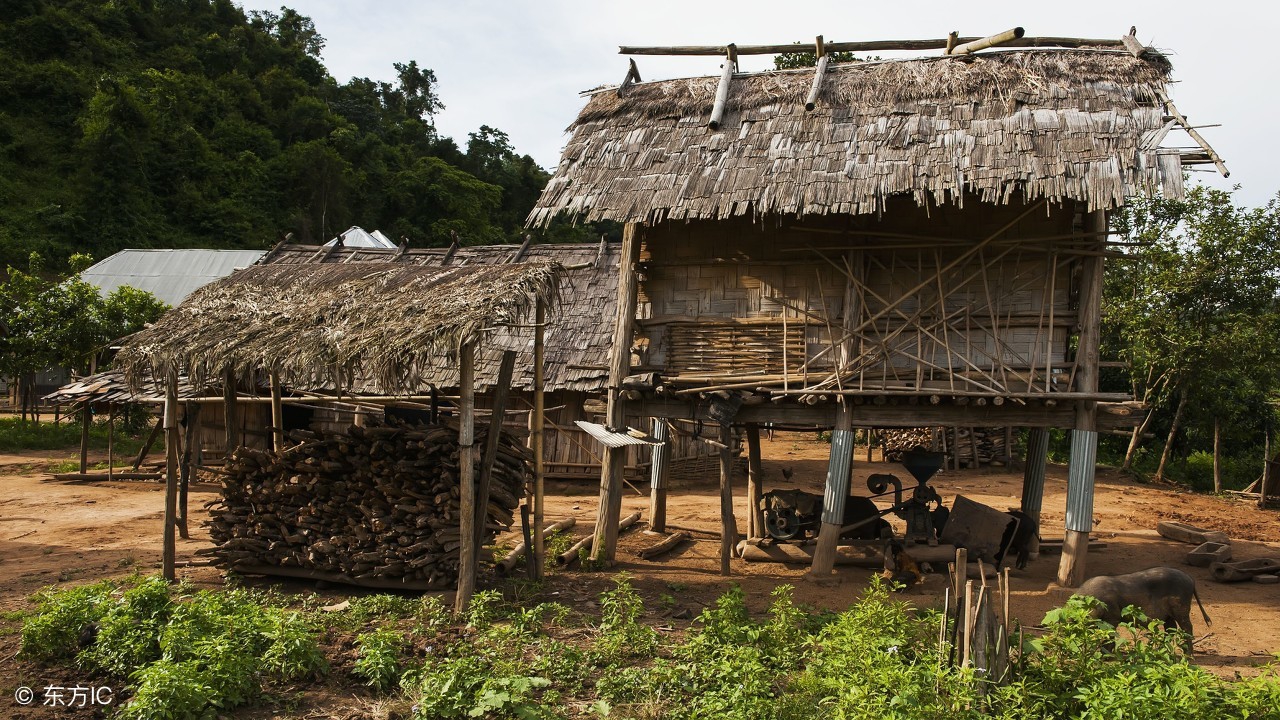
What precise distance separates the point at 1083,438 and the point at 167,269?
29.2 m

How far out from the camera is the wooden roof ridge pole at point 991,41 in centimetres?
1031

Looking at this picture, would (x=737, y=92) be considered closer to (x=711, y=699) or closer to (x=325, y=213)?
(x=711, y=699)

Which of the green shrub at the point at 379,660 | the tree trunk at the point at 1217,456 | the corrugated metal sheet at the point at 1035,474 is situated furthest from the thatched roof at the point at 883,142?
the tree trunk at the point at 1217,456

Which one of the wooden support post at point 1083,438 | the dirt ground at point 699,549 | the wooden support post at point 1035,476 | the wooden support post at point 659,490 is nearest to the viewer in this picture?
the dirt ground at point 699,549

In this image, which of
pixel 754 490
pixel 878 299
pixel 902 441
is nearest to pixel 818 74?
pixel 878 299

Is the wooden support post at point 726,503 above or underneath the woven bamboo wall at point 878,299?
underneath

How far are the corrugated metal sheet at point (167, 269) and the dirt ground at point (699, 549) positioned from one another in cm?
1057

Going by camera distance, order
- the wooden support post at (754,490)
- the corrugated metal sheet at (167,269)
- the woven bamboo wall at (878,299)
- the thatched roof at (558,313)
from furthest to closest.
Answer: the corrugated metal sheet at (167,269) < the thatched roof at (558,313) < the wooden support post at (754,490) < the woven bamboo wall at (878,299)

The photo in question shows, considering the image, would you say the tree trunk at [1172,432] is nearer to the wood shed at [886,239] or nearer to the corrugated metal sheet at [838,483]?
the wood shed at [886,239]

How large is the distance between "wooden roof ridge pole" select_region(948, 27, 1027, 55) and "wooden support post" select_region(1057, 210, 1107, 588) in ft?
8.82

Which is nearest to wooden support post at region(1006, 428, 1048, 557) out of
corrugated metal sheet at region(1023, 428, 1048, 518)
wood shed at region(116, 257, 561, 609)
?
corrugated metal sheet at region(1023, 428, 1048, 518)

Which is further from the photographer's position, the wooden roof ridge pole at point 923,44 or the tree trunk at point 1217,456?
the tree trunk at point 1217,456

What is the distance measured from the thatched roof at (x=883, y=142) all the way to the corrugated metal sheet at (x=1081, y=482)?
2644 millimetres

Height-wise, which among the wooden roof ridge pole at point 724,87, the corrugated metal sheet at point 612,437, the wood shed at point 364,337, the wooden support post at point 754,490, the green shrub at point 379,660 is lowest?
the green shrub at point 379,660
